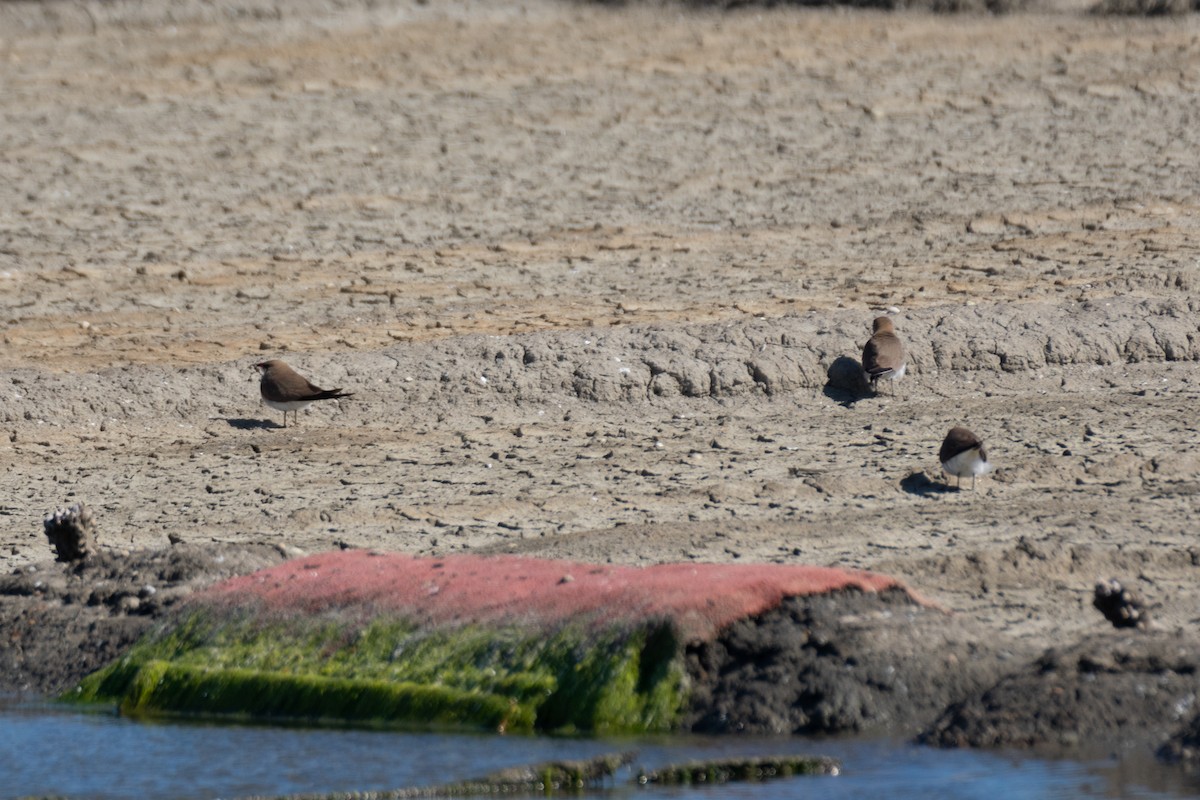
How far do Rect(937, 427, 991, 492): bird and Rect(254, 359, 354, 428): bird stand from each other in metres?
3.54

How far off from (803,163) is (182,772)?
9.43 meters

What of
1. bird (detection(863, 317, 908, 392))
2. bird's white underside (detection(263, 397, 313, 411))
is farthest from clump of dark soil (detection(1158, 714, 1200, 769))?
bird's white underside (detection(263, 397, 313, 411))

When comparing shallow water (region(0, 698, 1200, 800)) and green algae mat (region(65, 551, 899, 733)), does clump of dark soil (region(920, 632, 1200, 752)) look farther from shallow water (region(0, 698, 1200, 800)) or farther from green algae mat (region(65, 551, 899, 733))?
green algae mat (region(65, 551, 899, 733))

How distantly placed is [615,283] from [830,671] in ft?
20.9

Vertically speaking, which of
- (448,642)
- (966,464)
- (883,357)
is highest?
(883,357)

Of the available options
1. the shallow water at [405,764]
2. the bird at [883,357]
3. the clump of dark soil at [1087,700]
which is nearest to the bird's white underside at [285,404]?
the bird at [883,357]

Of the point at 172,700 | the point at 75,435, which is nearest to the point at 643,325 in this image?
the point at 75,435

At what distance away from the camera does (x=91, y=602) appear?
7969 millimetres

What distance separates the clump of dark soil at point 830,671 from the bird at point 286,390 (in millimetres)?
4385

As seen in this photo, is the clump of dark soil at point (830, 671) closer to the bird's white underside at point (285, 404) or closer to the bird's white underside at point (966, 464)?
the bird's white underside at point (966, 464)

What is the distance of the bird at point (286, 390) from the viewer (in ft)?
34.1

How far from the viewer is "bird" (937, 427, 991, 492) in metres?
8.66

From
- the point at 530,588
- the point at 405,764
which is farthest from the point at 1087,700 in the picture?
the point at 405,764

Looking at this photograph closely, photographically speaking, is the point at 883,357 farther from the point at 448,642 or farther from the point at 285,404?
the point at 448,642
